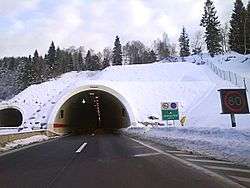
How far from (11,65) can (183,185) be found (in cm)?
16381

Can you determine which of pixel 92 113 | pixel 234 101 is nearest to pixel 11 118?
pixel 92 113

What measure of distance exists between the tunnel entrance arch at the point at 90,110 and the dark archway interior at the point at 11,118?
38.7 ft

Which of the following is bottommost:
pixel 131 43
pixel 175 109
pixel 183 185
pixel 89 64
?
pixel 183 185

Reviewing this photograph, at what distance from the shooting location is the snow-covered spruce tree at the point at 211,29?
9600 centimetres

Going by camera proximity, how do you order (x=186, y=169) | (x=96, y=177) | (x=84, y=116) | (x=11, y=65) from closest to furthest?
(x=96, y=177) → (x=186, y=169) → (x=84, y=116) → (x=11, y=65)

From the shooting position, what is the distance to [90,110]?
76.5 metres

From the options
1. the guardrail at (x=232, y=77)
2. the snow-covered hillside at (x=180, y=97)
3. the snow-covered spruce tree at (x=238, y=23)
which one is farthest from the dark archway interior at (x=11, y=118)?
the snow-covered spruce tree at (x=238, y=23)

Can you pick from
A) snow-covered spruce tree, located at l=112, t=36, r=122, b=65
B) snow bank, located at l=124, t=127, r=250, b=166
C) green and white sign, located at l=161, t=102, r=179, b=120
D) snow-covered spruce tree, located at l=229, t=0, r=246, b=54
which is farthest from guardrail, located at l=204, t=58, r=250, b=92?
snow-covered spruce tree, located at l=112, t=36, r=122, b=65

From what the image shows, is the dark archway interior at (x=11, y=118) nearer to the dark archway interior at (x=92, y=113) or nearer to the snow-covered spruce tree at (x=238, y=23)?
the dark archway interior at (x=92, y=113)

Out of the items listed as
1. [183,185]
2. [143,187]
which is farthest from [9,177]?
[183,185]

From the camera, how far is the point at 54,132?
42.8m

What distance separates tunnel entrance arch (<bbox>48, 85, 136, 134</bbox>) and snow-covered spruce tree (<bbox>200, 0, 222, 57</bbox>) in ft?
111

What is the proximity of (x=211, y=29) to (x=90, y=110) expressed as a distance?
40742mm

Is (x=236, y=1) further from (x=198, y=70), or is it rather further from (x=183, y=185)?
(x=183, y=185)
